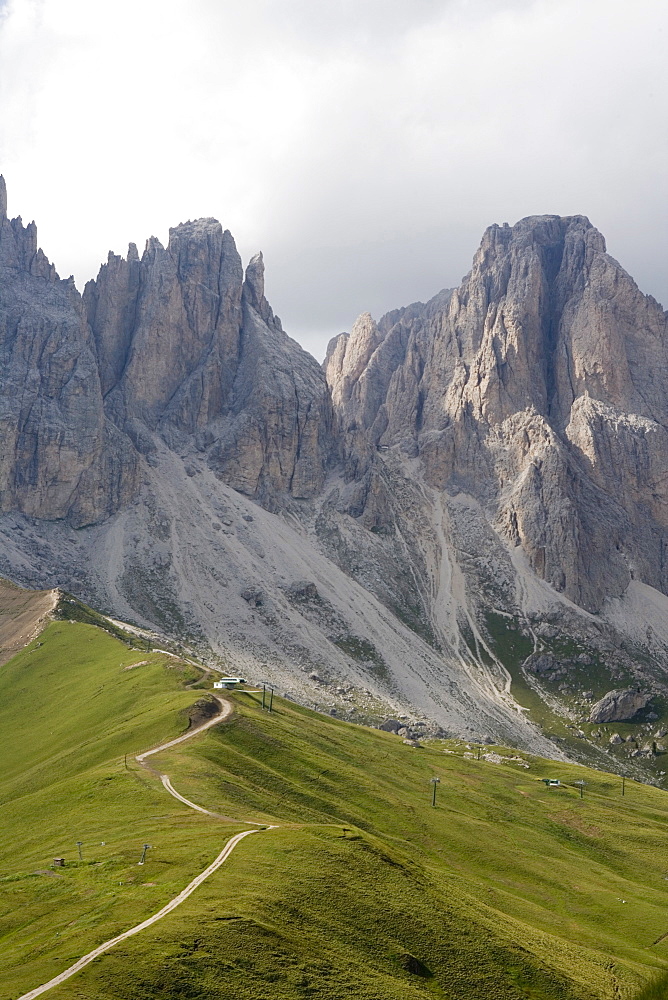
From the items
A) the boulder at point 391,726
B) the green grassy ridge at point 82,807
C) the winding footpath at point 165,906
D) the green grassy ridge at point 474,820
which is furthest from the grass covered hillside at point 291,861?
the boulder at point 391,726

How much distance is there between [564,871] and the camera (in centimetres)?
9425

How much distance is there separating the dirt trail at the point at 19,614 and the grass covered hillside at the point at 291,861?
34.7 feet

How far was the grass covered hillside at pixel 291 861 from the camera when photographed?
43.8 metres

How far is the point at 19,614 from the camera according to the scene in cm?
16250

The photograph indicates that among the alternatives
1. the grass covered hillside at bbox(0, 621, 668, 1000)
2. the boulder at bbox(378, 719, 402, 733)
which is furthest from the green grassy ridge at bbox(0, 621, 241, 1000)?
the boulder at bbox(378, 719, 402, 733)

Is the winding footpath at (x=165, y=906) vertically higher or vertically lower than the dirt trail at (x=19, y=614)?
lower

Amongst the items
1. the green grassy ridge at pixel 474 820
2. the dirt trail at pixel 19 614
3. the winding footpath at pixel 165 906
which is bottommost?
the green grassy ridge at pixel 474 820

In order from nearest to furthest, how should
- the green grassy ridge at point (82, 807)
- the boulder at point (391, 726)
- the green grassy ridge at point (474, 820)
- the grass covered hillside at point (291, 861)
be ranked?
the grass covered hillside at point (291, 861), the green grassy ridge at point (82, 807), the green grassy ridge at point (474, 820), the boulder at point (391, 726)

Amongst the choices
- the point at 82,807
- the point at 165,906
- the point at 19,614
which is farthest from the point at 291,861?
the point at 19,614

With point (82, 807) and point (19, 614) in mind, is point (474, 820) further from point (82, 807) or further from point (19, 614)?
point (19, 614)

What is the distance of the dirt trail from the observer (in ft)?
489

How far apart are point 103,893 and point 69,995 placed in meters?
13.4

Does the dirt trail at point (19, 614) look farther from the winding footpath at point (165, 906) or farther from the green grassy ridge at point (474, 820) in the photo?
the winding footpath at point (165, 906)

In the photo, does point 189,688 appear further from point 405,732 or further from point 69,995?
point 69,995
